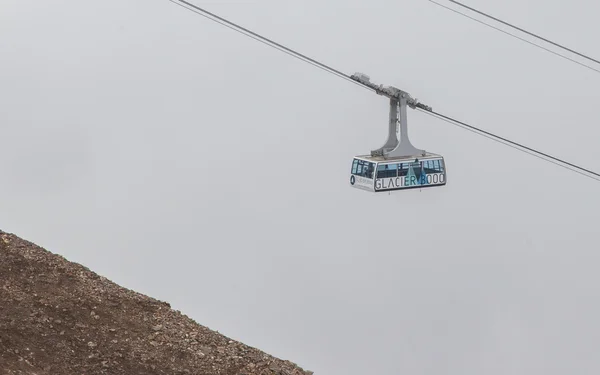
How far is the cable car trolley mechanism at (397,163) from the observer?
957 inches

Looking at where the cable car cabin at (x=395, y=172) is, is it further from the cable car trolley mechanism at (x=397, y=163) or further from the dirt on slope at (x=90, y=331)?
the dirt on slope at (x=90, y=331)

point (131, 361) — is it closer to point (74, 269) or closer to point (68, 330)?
point (68, 330)

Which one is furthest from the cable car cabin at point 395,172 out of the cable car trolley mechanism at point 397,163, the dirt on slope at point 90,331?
the dirt on slope at point 90,331

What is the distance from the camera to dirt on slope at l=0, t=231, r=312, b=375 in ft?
74.3

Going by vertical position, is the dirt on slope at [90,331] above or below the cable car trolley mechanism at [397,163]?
below

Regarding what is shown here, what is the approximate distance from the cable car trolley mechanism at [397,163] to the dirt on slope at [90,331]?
614 centimetres

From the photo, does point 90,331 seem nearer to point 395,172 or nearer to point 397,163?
point 395,172

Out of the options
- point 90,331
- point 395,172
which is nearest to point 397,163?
point 395,172

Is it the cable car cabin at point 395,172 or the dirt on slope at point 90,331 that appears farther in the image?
the cable car cabin at point 395,172

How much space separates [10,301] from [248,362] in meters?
6.77

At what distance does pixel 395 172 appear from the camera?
2467 cm

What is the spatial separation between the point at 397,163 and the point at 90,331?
9.52m

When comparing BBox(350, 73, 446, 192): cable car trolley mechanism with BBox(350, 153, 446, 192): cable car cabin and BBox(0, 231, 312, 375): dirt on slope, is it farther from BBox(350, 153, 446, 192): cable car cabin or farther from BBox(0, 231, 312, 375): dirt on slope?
BBox(0, 231, 312, 375): dirt on slope

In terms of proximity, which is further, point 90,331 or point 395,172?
point 395,172
